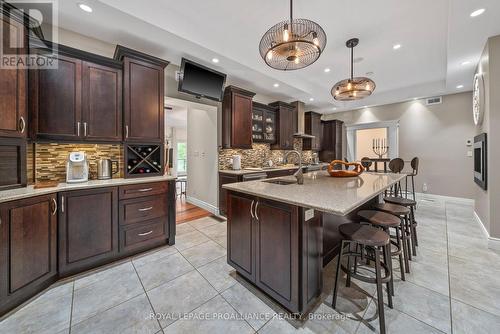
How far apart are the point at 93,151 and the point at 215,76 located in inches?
89.5

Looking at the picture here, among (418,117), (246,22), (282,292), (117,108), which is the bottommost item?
(282,292)

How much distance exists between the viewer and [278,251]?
1600 millimetres

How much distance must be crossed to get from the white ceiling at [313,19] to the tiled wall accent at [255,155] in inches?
65.7

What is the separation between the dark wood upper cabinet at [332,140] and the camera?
6.98 metres

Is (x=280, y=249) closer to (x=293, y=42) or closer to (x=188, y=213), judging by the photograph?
(x=293, y=42)

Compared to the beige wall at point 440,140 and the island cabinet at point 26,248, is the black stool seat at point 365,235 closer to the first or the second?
the island cabinet at point 26,248

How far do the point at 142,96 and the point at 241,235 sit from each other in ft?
7.52

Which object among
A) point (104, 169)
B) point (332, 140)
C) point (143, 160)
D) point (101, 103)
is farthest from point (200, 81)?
point (332, 140)

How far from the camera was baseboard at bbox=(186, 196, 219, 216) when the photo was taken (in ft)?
14.1

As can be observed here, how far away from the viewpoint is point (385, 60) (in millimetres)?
3707

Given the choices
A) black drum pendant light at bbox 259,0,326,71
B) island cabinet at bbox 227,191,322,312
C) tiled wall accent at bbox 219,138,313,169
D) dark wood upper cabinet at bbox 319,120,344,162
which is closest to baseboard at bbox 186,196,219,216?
tiled wall accent at bbox 219,138,313,169

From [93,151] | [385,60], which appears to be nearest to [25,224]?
[93,151]

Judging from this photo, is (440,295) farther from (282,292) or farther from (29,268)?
(29,268)

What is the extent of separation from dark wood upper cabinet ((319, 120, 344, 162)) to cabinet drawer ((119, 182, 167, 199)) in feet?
20.0
